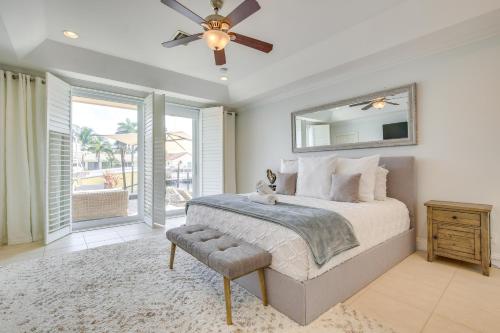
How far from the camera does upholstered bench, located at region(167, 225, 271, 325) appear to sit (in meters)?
1.67

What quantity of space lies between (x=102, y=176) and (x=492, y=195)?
18.2 feet

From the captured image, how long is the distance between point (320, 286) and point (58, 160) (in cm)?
396

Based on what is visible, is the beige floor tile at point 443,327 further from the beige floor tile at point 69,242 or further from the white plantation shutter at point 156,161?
the beige floor tile at point 69,242

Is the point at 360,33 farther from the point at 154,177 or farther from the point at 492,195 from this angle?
the point at 154,177

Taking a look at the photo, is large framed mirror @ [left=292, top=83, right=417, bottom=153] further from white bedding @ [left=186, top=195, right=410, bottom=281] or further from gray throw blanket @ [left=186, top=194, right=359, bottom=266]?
gray throw blanket @ [left=186, top=194, right=359, bottom=266]

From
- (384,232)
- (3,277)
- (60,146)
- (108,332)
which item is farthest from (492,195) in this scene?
(60,146)

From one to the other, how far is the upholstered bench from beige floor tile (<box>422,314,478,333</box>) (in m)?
1.13

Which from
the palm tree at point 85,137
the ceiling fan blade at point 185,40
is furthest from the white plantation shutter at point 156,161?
the ceiling fan blade at point 185,40

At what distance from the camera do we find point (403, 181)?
2994 mm

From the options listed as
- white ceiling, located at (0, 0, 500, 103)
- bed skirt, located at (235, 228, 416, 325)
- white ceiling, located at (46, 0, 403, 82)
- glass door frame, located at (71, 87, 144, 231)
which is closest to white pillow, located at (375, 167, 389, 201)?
bed skirt, located at (235, 228, 416, 325)

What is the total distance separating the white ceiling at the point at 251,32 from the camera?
2.37 metres

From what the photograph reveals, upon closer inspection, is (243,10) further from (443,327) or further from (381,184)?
(443,327)

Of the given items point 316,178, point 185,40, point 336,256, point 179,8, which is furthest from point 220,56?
point 336,256

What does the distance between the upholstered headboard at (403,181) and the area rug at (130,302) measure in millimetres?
1791
